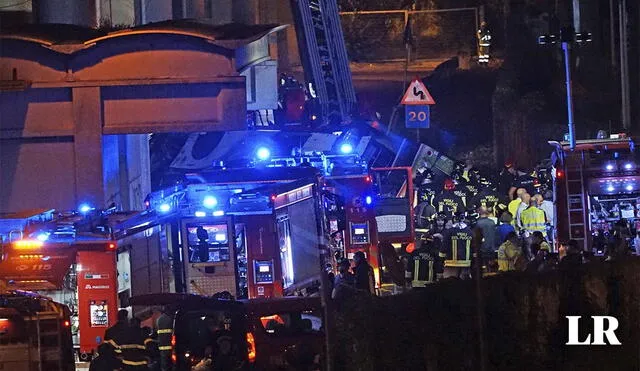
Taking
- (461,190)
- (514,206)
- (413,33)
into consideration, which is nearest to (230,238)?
(514,206)

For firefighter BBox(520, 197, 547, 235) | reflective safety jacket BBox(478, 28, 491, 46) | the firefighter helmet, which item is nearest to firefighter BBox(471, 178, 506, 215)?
the firefighter helmet

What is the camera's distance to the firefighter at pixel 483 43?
36.5 metres

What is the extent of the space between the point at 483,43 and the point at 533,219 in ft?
49.2

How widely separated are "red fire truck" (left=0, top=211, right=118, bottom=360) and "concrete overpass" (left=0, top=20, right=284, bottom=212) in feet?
13.1

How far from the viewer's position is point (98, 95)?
2089 cm

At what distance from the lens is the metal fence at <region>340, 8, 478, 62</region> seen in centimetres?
3738

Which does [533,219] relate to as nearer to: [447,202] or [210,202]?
[447,202]

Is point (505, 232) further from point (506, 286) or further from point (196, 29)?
point (506, 286)

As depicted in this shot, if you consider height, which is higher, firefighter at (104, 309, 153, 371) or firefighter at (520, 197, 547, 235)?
firefighter at (520, 197, 547, 235)

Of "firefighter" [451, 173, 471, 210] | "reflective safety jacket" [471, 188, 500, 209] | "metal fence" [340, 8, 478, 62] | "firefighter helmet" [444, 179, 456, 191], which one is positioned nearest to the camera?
"reflective safety jacket" [471, 188, 500, 209]

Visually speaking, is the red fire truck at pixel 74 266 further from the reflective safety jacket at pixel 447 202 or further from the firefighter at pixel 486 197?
the reflective safety jacket at pixel 447 202

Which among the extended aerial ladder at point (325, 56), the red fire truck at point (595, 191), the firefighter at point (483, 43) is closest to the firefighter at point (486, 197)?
the red fire truck at point (595, 191)

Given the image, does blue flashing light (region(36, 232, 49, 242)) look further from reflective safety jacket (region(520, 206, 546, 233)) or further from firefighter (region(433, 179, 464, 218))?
firefighter (region(433, 179, 464, 218))

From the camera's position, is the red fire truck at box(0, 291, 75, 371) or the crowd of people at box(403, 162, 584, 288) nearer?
the red fire truck at box(0, 291, 75, 371)
